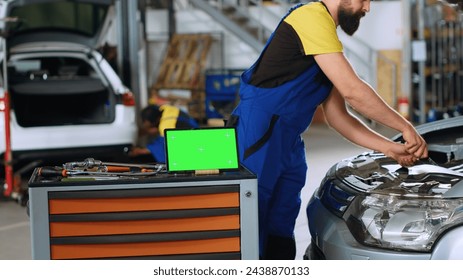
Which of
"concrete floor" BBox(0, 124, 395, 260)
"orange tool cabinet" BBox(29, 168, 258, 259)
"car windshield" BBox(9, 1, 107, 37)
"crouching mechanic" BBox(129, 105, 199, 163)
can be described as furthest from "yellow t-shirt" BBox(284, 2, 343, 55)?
"car windshield" BBox(9, 1, 107, 37)

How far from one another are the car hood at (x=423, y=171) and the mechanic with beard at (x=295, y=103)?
0.10m

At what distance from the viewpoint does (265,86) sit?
2.97 metres

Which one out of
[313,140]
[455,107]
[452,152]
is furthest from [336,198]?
[455,107]

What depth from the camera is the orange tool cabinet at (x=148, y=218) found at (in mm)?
2260

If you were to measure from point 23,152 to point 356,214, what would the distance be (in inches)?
161

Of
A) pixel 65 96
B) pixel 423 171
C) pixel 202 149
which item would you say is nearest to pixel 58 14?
pixel 65 96

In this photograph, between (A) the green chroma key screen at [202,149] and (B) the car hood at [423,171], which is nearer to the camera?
(A) the green chroma key screen at [202,149]

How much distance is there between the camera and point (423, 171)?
288 centimetres

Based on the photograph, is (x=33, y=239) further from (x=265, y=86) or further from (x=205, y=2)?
(x=205, y=2)

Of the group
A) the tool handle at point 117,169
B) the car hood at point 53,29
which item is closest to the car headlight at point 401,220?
the tool handle at point 117,169

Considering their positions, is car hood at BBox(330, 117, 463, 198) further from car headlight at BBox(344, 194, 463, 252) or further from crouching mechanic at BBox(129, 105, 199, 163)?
crouching mechanic at BBox(129, 105, 199, 163)

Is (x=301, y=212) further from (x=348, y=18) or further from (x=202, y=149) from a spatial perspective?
(x=202, y=149)

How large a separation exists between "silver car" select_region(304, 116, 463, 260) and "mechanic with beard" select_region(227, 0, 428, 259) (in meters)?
0.12

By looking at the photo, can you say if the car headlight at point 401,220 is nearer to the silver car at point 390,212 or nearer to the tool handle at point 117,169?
the silver car at point 390,212
